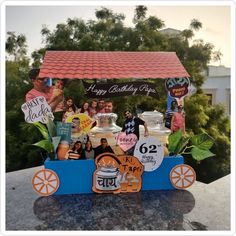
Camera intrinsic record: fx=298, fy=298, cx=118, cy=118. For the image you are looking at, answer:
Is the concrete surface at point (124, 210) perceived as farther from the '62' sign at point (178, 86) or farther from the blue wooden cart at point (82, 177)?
the '62' sign at point (178, 86)

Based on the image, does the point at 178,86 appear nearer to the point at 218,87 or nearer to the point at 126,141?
the point at 126,141

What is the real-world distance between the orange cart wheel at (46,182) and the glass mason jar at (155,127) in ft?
3.27

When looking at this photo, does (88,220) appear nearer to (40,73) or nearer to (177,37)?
(40,73)

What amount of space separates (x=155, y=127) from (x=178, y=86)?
1.95 feet

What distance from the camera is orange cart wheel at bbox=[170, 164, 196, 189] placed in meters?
2.93

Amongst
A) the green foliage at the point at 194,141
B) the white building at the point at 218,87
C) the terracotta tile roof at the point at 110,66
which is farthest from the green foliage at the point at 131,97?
the green foliage at the point at 194,141

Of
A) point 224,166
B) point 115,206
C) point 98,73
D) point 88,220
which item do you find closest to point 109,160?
point 115,206

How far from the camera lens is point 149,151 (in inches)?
113

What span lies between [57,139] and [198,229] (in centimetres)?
147

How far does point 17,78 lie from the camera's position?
11.1 metres

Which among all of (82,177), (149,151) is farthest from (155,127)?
(82,177)

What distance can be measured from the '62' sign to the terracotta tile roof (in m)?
0.13

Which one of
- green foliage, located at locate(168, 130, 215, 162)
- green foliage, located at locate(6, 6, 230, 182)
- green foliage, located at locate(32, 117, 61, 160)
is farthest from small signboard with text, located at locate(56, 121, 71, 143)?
green foliage, located at locate(6, 6, 230, 182)

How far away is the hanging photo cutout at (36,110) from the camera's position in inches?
114
